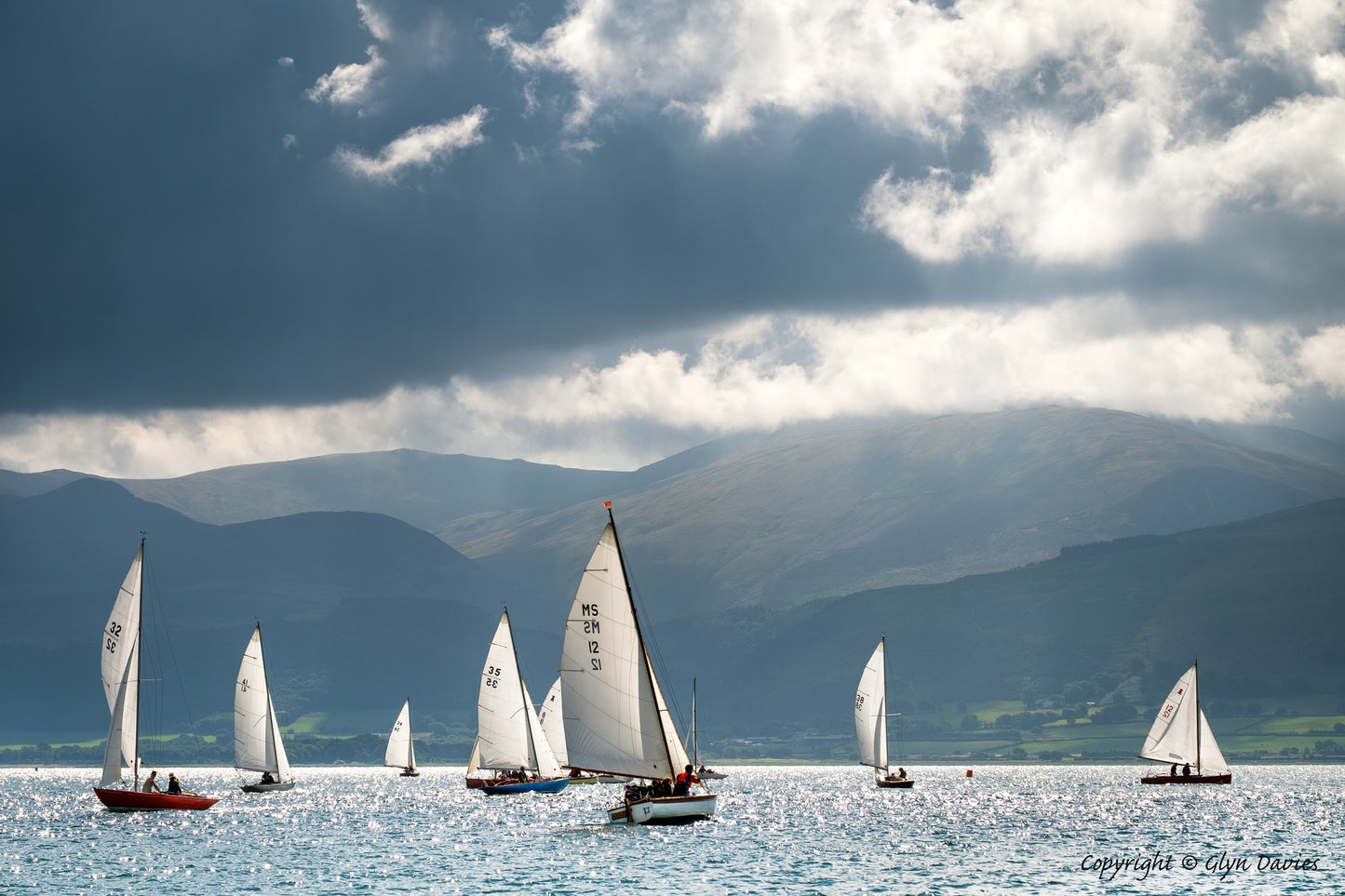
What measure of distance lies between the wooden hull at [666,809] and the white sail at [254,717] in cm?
6562

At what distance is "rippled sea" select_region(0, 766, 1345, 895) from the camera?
8050 cm

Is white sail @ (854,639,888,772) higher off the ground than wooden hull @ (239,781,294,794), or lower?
higher

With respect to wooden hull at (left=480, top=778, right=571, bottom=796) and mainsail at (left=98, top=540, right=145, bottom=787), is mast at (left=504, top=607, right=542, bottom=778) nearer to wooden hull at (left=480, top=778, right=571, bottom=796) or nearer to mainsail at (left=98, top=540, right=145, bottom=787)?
wooden hull at (left=480, top=778, right=571, bottom=796)

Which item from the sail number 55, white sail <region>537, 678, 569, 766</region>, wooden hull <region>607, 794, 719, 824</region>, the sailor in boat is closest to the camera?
wooden hull <region>607, 794, 719, 824</region>

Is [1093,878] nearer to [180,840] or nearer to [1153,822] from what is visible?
[1153,822]

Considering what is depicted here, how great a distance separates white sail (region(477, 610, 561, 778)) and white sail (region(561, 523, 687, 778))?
57551 mm

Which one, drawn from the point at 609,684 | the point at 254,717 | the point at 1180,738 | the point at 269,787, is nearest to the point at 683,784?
the point at 609,684

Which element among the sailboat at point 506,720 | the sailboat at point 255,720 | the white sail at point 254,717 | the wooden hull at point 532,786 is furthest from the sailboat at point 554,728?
the white sail at point 254,717

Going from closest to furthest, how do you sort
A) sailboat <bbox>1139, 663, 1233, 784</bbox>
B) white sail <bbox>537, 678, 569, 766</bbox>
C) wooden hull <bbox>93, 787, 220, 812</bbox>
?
wooden hull <bbox>93, 787, 220, 812</bbox>
white sail <bbox>537, 678, 569, 766</bbox>
sailboat <bbox>1139, 663, 1233, 784</bbox>

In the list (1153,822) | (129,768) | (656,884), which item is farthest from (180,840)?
(1153,822)

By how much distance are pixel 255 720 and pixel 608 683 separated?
7804 centimetres

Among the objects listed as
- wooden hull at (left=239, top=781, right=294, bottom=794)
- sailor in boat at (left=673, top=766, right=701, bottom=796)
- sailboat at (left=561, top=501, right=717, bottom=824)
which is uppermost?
sailboat at (left=561, top=501, right=717, bottom=824)

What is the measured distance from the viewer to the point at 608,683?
9888 centimetres

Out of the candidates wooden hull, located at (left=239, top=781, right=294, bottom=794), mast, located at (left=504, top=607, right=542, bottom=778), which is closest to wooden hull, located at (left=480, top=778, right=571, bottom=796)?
mast, located at (left=504, top=607, right=542, bottom=778)
